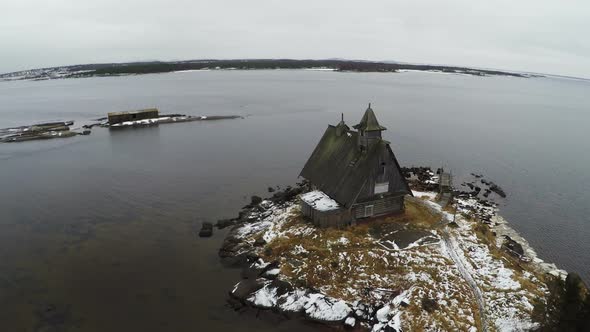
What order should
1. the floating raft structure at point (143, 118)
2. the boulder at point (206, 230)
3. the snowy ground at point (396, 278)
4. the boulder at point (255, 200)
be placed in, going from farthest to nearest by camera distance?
1. the floating raft structure at point (143, 118)
2. the boulder at point (255, 200)
3. the boulder at point (206, 230)
4. the snowy ground at point (396, 278)

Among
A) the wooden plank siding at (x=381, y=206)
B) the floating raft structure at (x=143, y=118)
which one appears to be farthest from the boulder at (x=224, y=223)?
the floating raft structure at (x=143, y=118)

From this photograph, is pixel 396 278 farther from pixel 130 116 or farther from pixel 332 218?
pixel 130 116

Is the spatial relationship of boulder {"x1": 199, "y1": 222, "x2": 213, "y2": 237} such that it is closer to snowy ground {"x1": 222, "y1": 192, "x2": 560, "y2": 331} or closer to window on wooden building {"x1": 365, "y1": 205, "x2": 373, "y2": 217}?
snowy ground {"x1": 222, "y1": 192, "x2": 560, "y2": 331}

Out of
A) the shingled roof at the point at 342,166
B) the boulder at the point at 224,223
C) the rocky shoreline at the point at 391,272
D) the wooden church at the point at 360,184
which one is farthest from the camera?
the boulder at the point at 224,223

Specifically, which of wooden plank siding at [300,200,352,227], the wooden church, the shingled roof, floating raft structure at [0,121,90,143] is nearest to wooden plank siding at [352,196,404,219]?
the wooden church

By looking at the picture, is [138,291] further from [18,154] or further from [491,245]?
[18,154]

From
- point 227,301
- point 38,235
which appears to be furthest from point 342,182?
point 38,235

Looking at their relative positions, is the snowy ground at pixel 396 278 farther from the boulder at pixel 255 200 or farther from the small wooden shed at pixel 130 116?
the small wooden shed at pixel 130 116
